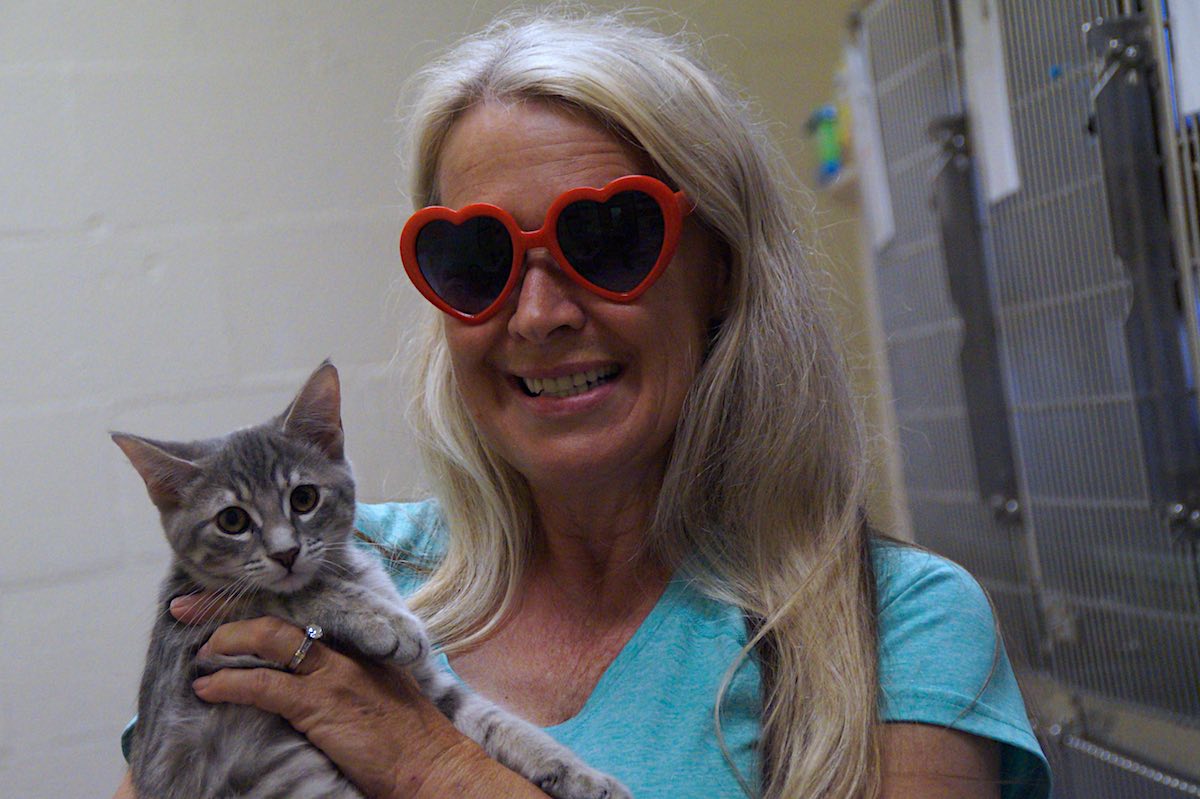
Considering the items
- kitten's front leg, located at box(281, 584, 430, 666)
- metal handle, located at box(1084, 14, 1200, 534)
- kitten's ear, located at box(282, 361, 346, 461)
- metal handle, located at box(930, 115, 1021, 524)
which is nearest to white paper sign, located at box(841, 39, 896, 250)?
metal handle, located at box(930, 115, 1021, 524)

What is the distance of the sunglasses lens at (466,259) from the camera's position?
1.12m

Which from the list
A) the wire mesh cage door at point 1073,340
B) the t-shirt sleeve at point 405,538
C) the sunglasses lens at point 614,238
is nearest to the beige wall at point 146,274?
the wire mesh cage door at point 1073,340

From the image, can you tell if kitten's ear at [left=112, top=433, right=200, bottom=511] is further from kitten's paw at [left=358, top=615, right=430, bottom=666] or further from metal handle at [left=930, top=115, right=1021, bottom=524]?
metal handle at [left=930, top=115, right=1021, bottom=524]

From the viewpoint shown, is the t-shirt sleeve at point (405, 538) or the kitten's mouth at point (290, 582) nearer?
the kitten's mouth at point (290, 582)

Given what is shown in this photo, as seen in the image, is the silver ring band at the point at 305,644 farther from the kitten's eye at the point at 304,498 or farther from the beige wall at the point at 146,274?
the beige wall at the point at 146,274

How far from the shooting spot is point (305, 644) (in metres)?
1.04

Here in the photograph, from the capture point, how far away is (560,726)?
111cm

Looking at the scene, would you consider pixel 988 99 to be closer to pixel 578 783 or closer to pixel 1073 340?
pixel 1073 340

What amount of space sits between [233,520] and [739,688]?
0.58m

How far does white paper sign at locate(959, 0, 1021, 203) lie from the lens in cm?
167

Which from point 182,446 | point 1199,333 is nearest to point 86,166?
point 182,446

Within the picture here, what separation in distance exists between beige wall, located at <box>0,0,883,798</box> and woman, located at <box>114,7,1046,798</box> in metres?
0.87

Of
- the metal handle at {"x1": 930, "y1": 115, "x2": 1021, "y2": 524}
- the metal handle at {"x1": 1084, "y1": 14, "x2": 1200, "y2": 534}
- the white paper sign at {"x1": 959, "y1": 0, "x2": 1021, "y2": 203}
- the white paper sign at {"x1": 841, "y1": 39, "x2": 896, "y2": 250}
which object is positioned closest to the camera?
the metal handle at {"x1": 1084, "y1": 14, "x2": 1200, "y2": 534}

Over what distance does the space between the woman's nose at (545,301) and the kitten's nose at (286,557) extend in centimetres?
34
